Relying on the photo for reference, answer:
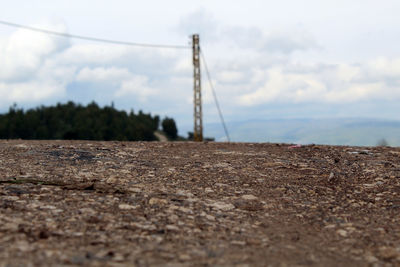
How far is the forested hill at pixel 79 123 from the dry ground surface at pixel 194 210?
2011 inches

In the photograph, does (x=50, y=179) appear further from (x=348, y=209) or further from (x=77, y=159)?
(x=348, y=209)

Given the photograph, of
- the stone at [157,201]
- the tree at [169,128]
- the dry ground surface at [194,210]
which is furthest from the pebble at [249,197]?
the tree at [169,128]

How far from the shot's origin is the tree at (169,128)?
71.4m

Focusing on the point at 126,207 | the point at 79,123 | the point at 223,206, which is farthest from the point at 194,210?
the point at 79,123

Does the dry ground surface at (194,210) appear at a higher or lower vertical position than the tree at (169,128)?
lower

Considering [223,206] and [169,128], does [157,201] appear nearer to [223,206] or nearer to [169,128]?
[223,206]

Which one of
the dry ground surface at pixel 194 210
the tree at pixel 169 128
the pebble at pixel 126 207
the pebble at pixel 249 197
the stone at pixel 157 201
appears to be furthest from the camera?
the tree at pixel 169 128

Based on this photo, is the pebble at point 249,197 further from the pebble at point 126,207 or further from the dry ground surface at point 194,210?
the pebble at point 126,207

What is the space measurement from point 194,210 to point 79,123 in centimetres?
6559

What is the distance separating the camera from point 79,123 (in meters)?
67.6

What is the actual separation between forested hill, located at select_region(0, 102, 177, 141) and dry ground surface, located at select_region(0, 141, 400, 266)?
168ft

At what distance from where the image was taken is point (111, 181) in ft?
20.4

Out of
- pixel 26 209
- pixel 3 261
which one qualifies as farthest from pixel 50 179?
pixel 3 261

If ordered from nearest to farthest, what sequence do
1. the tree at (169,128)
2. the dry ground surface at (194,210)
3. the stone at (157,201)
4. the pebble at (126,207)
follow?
the dry ground surface at (194,210) → the pebble at (126,207) → the stone at (157,201) → the tree at (169,128)
